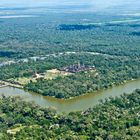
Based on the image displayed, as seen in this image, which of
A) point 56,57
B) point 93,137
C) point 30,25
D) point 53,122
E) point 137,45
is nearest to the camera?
point 93,137

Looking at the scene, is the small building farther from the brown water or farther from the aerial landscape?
the brown water

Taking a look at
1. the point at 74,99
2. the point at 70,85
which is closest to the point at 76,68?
the point at 70,85

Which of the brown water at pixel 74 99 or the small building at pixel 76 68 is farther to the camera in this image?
the small building at pixel 76 68

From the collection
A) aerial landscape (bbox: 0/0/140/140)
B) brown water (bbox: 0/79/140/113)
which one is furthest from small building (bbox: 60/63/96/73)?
brown water (bbox: 0/79/140/113)

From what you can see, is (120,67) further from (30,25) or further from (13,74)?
(30,25)

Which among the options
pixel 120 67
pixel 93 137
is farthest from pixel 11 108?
pixel 120 67

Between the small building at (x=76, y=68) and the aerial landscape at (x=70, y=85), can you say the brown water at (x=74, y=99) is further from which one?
the small building at (x=76, y=68)

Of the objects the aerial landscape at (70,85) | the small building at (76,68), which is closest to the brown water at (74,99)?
the aerial landscape at (70,85)
